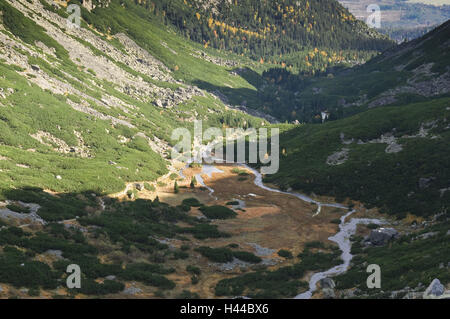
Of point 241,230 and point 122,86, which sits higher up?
point 122,86

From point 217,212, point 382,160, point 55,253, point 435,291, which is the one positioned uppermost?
point 382,160

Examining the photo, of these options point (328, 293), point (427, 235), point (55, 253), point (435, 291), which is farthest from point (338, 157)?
point (435, 291)

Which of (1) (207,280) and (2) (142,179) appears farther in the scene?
(2) (142,179)

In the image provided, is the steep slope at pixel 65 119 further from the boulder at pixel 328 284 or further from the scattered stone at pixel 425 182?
the scattered stone at pixel 425 182

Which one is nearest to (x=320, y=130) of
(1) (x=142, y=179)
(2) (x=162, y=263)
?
(1) (x=142, y=179)

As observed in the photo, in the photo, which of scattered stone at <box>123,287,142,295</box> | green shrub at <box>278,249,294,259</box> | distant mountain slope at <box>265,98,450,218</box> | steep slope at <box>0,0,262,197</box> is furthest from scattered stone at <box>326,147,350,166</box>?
scattered stone at <box>123,287,142,295</box>

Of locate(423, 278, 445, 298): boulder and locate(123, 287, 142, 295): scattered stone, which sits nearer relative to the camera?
locate(423, 278, 445, 298): boulder

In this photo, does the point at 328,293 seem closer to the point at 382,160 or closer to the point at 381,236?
the point at 381,236

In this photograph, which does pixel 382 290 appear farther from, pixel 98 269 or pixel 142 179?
pixel 142 179

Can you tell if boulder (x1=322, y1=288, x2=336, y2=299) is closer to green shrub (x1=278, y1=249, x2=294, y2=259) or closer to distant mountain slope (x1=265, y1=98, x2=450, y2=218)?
green shrub (x1=278, y1=249, x2=294, y2=259)

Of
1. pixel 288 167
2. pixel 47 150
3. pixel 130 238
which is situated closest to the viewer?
pixel 130 238

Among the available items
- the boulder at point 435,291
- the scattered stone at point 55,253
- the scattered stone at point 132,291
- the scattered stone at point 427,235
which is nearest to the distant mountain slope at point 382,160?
the scattered stone at point 427,235
